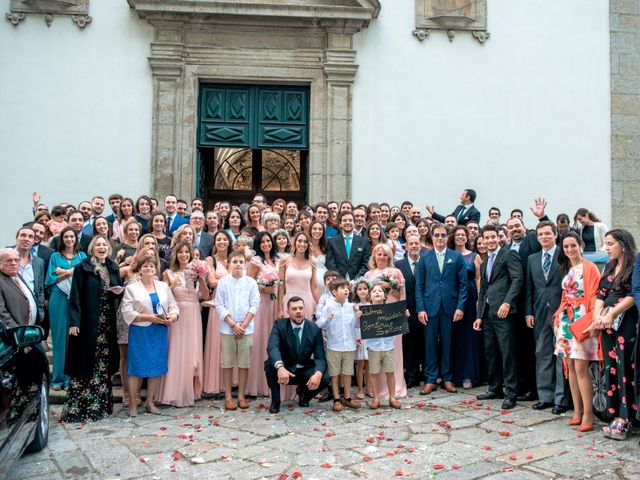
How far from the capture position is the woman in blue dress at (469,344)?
301 inches

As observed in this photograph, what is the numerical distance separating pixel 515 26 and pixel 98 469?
10.7 metres

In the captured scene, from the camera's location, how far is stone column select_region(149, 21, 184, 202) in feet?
37.4

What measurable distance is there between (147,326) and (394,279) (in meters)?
2.69

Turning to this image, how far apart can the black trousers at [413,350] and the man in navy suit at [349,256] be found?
0.89m

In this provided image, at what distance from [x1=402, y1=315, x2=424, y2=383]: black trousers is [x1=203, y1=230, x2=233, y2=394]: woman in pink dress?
88.0 inches

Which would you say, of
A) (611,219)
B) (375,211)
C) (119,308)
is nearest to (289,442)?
(119,308)

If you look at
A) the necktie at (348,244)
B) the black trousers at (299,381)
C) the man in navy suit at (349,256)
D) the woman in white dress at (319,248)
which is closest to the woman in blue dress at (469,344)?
the man in navy suit at (349,256)

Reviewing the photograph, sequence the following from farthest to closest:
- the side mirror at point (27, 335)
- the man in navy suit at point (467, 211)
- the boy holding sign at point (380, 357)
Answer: the man in navy suit at point (467, 211)
the boy holding sign at point (380, 357)
the side mirror at point (27, 335)

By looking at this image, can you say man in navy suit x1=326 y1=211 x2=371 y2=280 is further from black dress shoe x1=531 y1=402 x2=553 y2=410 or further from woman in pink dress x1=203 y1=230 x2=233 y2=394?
black dress shoe x1=531 y1=402 x2=553 y2=410

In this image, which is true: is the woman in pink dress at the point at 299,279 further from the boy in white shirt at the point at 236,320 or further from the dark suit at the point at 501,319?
the dark suit at the point at 501,319

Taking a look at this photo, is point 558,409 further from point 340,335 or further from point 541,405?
point 340,335

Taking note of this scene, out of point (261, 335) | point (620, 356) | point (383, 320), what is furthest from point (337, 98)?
point (620, 356)

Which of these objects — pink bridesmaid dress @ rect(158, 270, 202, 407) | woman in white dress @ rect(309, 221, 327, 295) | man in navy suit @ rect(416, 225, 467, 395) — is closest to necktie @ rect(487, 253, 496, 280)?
man in navy suit @ rect(416, 225, 467, 395)

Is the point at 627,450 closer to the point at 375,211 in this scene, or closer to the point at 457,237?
the point at 457,237
